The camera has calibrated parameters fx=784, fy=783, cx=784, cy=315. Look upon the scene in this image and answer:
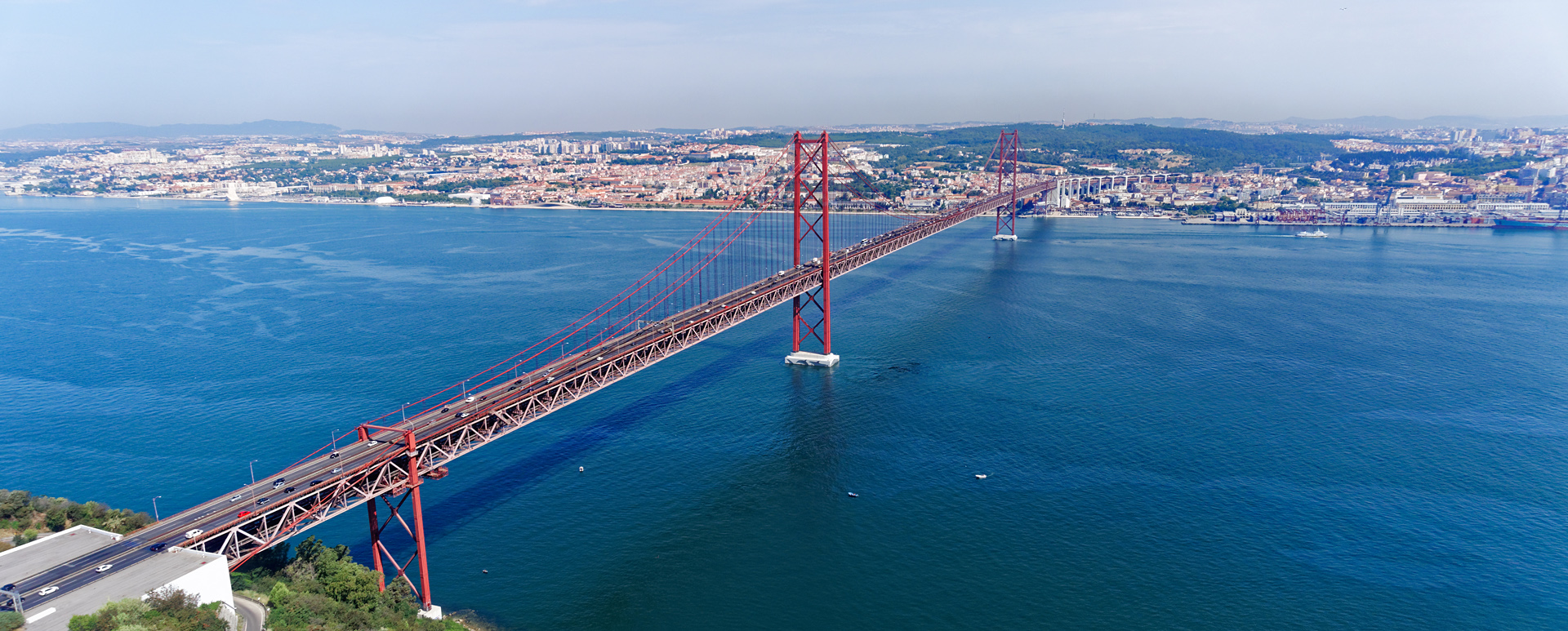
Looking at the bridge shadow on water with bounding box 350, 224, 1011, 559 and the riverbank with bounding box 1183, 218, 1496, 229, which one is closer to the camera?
the bridge shadow on water with bounding box 350, 224, 1011, 559

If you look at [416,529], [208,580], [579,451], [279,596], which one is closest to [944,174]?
[579,451]

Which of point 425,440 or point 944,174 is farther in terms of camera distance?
point 944,174

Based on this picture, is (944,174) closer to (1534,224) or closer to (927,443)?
(1534,224)

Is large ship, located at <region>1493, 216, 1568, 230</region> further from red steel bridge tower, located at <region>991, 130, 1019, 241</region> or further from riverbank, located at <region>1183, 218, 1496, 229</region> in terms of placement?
red steel bridge tower, located at <region>991, 130, 1019, 241</region>

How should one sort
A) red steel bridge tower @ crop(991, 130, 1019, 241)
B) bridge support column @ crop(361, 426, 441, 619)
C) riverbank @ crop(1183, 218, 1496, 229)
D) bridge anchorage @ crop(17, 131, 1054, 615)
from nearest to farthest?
bridge anchorage @ crop(17, 131, 1054, 615), bridge support column @ crop(361, 426, 441, 619), red steel bridge tower @ crop(991, 130, 1019, 241), riverbank @ crop(1183, 218, 1496, 229)

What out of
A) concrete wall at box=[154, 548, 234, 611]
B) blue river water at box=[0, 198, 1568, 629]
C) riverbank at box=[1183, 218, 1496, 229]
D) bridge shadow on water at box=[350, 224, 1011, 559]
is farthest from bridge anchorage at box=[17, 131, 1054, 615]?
riverbank at box=[1183, 218, 1496, 229]

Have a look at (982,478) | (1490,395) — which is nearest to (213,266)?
(982,478)
